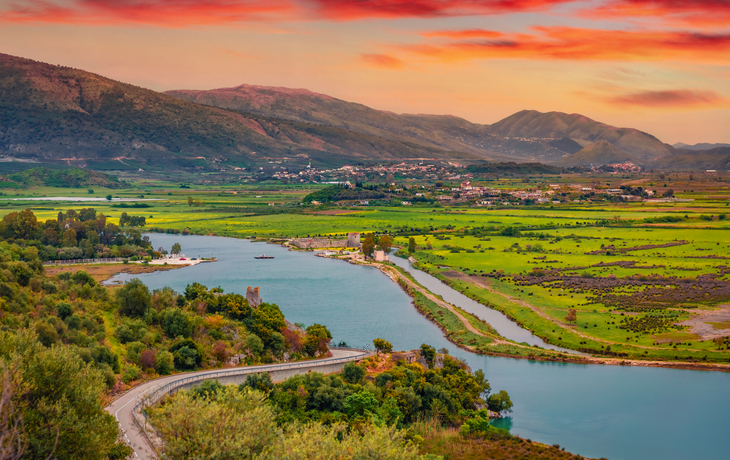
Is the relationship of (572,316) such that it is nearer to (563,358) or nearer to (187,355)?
(563,358)

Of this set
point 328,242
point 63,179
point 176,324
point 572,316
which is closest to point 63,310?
point 176,324

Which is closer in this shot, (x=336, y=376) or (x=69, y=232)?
(x=336, y=376)

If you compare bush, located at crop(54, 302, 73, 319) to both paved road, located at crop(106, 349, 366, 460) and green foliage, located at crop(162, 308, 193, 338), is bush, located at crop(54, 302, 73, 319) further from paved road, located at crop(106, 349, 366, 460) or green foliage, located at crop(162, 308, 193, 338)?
paved road, located at crop(106, 349, 366, 460)

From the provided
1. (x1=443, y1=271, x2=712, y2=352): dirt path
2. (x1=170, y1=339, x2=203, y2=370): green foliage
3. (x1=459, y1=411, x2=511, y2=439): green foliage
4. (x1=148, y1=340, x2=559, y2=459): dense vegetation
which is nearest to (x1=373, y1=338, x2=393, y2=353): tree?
(x1=148, y1=340, x2=559, y2=459): dense vegetation

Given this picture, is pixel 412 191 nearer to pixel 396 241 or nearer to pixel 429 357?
pixel 396 241

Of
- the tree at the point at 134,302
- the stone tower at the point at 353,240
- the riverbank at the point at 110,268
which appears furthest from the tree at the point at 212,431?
the stone tower at the point at 353,240

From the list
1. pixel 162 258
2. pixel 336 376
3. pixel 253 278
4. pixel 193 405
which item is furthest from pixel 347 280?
pixel 193 405

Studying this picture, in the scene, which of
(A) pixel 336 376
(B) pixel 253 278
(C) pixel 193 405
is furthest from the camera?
(B) pixel 253 278

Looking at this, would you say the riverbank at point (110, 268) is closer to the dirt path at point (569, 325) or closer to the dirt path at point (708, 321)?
the dirt path at point (569, 325)
